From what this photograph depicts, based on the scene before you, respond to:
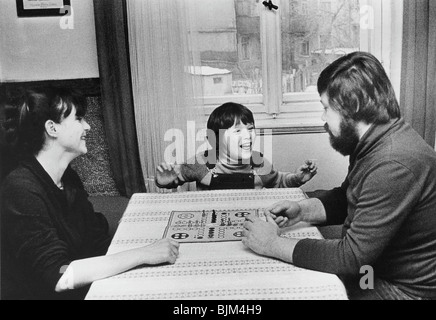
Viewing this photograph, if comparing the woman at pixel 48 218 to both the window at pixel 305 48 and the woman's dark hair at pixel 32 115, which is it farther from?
the window at pixel 305 48

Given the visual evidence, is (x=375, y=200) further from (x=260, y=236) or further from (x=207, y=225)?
(x=207, y=225)

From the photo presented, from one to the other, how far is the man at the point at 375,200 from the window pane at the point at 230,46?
130 centimetres

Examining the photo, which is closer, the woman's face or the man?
the man

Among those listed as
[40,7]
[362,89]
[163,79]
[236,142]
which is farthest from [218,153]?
[362,89]

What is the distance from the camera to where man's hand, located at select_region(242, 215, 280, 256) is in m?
1.08

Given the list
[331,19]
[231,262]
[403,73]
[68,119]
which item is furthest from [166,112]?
[231,262]

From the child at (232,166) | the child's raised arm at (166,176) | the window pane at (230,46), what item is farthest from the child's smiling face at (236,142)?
the window pane at (230,46)

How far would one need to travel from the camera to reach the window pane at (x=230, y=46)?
2.40 metres

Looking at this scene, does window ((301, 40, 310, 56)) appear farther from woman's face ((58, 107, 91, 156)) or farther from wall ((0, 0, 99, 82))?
woman's face ((58, 107, 91, 156))

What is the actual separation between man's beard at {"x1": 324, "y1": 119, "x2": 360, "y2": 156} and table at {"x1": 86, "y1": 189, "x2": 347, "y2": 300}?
189 millimetres

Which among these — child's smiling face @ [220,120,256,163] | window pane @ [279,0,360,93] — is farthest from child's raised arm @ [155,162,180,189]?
window pane @ [279,0,360,93]

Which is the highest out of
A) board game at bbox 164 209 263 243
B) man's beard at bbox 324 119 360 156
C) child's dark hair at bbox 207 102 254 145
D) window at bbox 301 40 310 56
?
window at bbox 301 40 310 56

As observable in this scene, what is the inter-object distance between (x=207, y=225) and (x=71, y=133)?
14.6 inches
